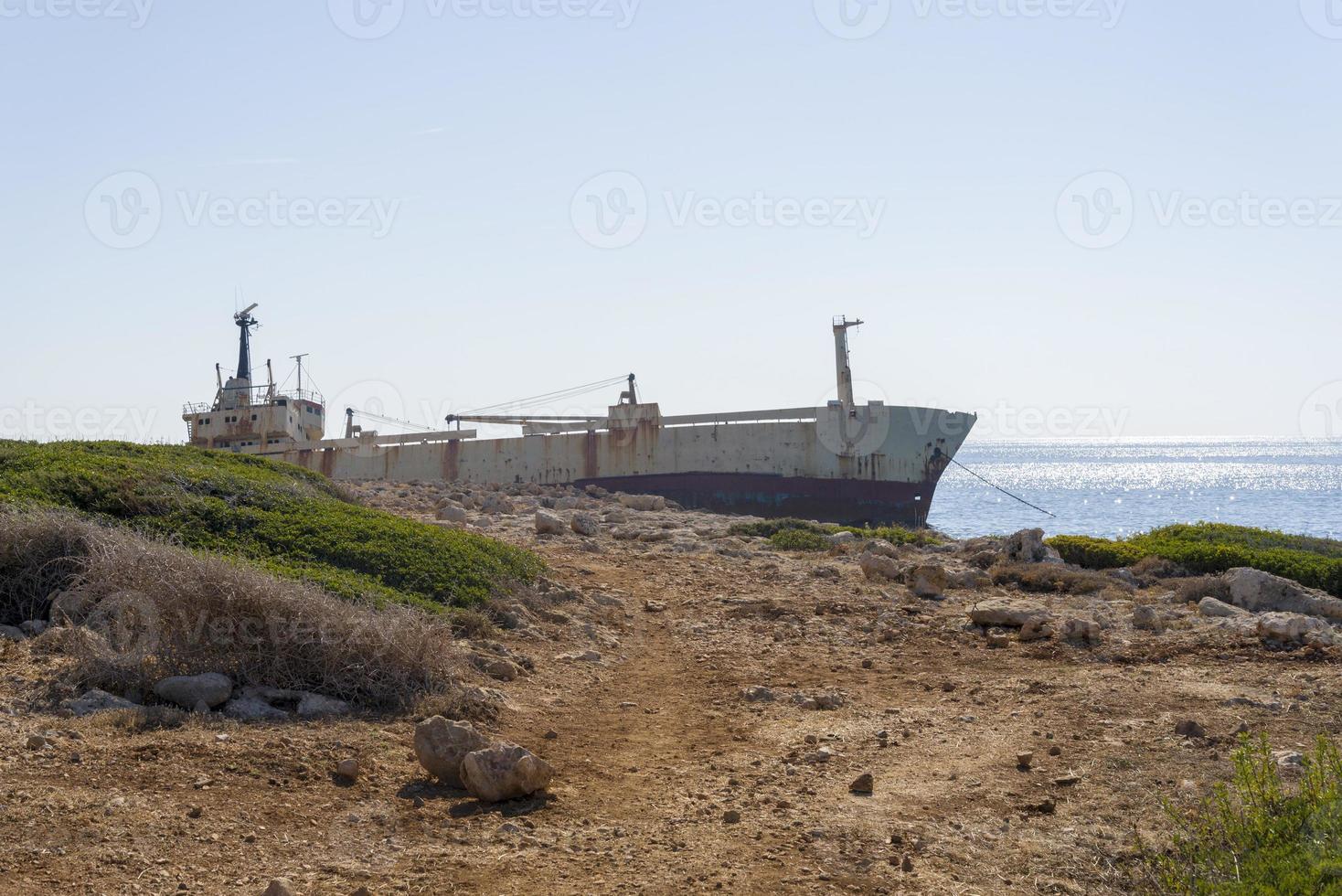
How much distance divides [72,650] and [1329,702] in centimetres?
768

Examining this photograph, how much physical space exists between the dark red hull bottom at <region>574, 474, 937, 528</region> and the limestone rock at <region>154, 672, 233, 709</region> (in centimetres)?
2604

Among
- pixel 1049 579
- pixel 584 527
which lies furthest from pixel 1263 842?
pixel 584 527

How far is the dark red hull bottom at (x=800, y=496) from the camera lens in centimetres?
3212

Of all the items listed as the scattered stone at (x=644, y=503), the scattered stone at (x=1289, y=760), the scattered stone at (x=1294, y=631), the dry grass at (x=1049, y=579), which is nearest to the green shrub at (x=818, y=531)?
the dry grass at (x=1049, y=579)

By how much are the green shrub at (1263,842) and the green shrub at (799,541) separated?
11.3m

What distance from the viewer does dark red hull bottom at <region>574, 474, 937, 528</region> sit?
1265 inches

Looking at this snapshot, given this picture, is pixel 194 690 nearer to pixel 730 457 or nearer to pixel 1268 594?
pixel 1268 594

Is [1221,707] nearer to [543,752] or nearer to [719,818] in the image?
[719,818]

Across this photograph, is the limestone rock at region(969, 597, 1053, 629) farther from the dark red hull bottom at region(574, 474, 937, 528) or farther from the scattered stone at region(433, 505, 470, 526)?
the dark red hull bottom at region(574, 474, 937, 528)

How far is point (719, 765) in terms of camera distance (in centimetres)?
586

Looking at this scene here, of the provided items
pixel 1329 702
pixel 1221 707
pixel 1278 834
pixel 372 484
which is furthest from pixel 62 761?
pixel 372 484

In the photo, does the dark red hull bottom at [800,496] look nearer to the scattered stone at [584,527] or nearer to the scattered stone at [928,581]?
the scattered stone at [584,527]

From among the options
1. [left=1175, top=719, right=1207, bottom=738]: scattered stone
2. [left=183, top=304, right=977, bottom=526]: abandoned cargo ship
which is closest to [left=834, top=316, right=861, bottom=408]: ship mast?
[left=183, top=304, right=977, bottom=526]: abandoned cargo ship

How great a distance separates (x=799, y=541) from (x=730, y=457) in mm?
16896
